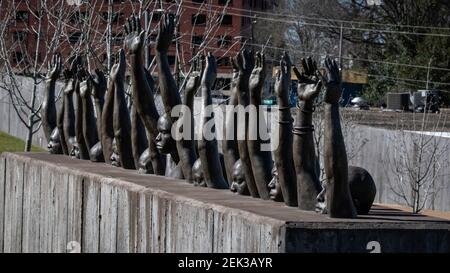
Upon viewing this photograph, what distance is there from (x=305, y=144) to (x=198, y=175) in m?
2.05

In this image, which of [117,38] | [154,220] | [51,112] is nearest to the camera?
[154,220]

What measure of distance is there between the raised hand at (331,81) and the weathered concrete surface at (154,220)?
841 mm

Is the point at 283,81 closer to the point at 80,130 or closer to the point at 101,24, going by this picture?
the point at 80,130

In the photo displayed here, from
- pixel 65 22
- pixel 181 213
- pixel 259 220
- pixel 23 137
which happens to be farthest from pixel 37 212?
pixel 23 137

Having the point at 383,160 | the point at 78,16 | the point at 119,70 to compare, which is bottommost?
the point at 383,160

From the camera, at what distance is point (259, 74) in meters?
10.2

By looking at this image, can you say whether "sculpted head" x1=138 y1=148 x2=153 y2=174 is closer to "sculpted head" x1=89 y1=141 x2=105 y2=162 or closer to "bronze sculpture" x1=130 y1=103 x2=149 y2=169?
"bronze sculpture" x1=130 y1=103 x2=149 y2=169

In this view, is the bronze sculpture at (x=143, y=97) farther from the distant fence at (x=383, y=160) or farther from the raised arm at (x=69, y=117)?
the distant fence at (x=383, y=160)

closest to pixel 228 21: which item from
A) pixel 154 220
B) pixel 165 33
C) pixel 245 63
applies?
pixel 165 33

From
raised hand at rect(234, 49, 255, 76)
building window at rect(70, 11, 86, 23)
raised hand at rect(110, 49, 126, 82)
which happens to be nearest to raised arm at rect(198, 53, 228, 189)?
raised hand at rect(234, 49, 255, 76)

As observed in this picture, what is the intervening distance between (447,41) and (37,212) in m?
52.9

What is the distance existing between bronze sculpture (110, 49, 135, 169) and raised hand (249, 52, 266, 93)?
3.03 meters

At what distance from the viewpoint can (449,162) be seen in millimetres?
26062

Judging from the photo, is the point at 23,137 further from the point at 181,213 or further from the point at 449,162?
the point at 181,213
